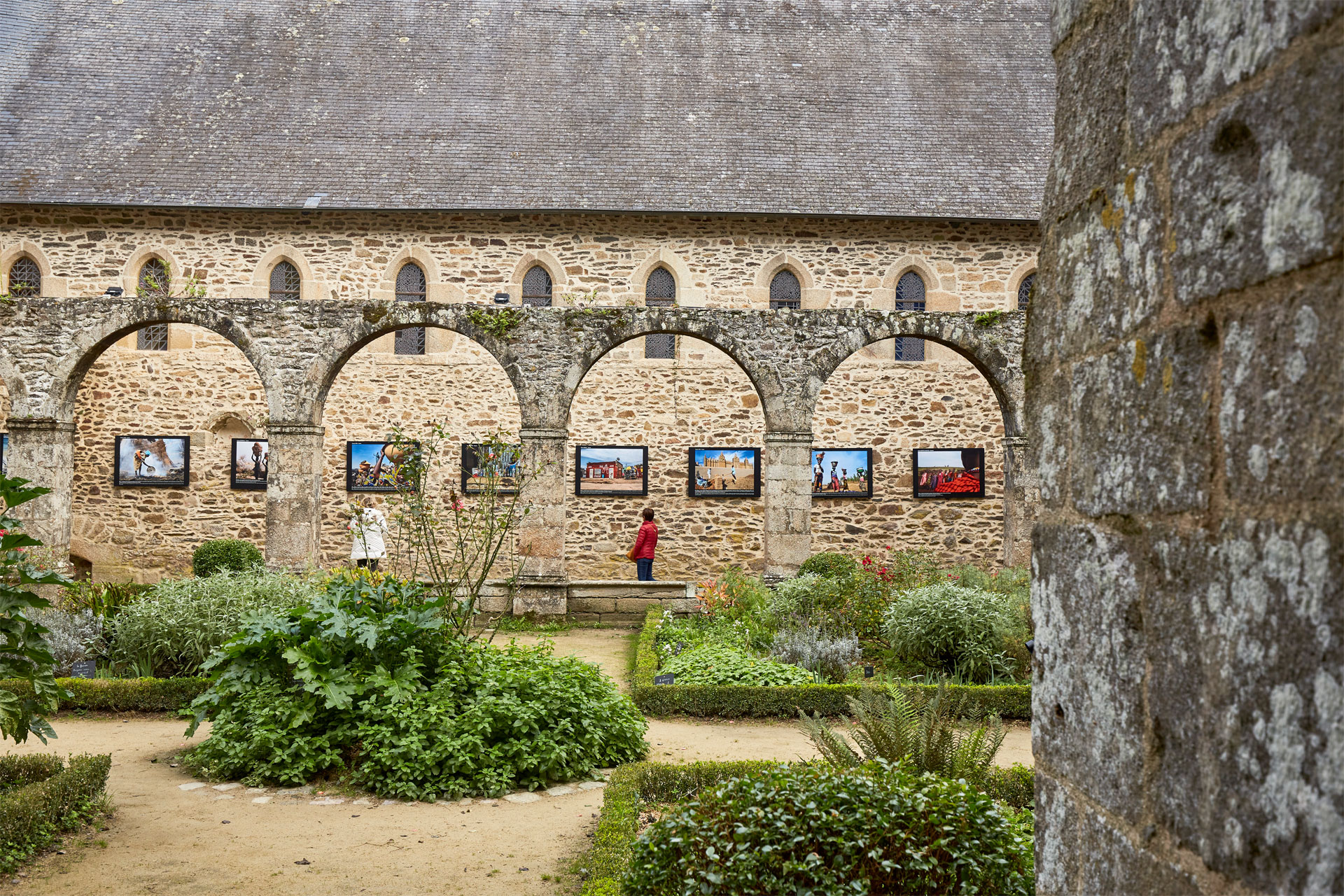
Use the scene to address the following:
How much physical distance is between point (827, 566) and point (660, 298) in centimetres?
575

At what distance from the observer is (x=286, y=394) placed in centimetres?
1202

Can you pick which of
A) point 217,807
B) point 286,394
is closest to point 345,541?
point 286,394

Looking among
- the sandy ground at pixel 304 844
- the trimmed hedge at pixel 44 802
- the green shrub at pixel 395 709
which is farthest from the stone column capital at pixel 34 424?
the trimmed hedge at pixel 44 802

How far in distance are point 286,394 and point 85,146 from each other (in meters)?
7.06

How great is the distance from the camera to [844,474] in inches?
619

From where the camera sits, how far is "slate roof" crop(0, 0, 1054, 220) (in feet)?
50.6

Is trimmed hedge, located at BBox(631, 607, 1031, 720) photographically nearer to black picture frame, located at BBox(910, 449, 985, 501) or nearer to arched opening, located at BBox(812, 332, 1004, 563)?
arched opening, located at BBox(812, 332, 1004, 563)

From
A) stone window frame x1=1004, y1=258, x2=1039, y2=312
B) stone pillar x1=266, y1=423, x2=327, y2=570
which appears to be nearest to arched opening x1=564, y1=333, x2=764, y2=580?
stone window frame x1=1004, y1=258, x2=1039, y2=312

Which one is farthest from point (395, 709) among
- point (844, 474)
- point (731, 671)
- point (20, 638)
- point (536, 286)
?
point (536, 286)

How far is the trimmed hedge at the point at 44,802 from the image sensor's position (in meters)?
4.77

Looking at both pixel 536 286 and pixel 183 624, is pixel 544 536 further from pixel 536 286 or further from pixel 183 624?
pixel 536 286

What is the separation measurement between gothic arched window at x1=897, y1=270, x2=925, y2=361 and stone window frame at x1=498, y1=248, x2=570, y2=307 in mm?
5082

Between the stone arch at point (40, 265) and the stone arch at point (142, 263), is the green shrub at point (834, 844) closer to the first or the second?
the stone arch at point (142, 263)

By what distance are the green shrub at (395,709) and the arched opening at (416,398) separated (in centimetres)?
902
